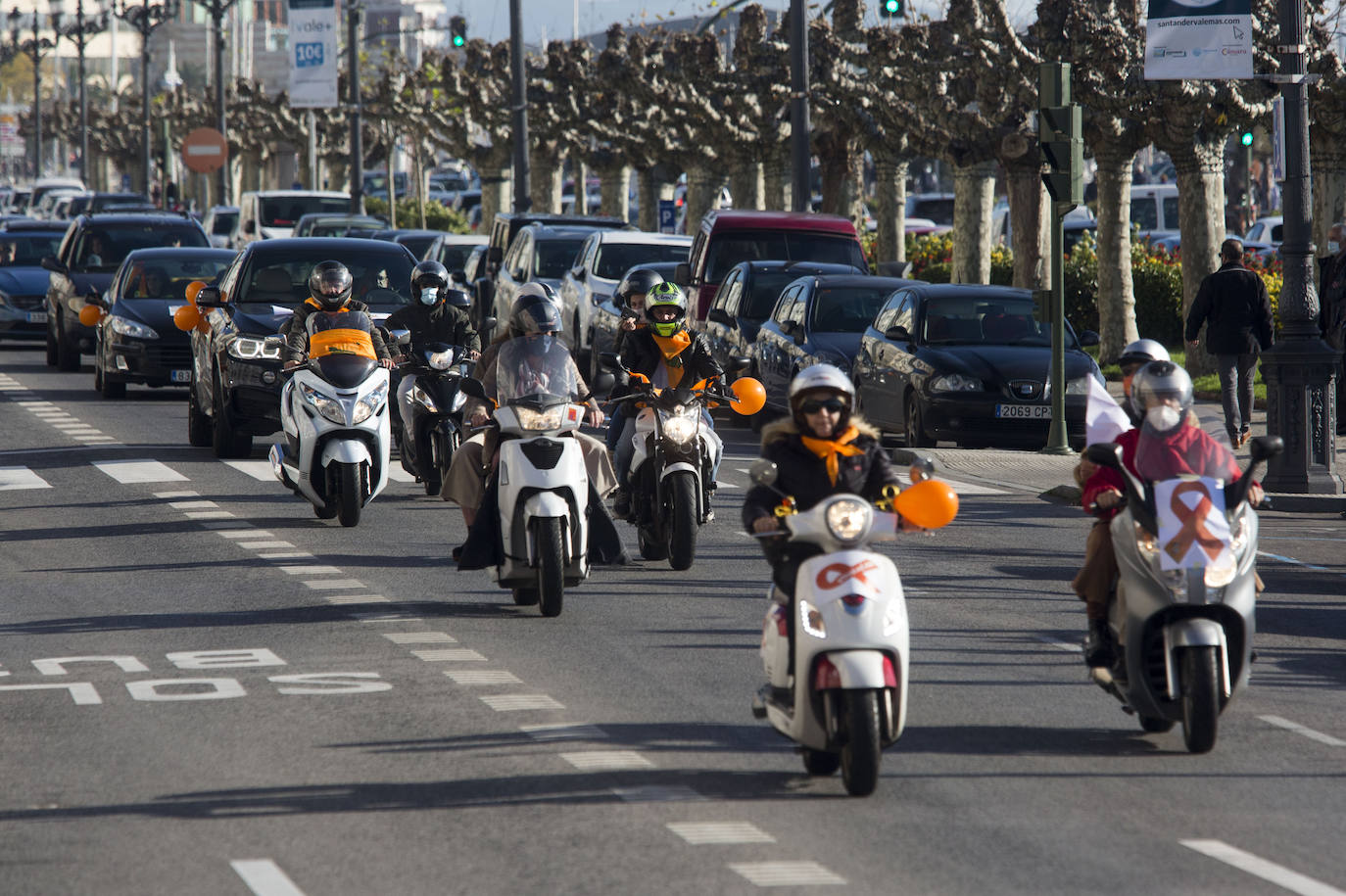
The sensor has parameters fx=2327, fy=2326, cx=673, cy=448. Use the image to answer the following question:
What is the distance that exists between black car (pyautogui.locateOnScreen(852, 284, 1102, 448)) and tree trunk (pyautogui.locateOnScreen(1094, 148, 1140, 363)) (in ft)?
20.5

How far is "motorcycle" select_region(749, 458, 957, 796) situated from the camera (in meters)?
7.35

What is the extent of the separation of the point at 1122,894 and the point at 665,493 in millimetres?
6737

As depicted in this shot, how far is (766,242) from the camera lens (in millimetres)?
27734

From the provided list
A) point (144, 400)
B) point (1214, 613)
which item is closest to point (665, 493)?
point (1214, 613)

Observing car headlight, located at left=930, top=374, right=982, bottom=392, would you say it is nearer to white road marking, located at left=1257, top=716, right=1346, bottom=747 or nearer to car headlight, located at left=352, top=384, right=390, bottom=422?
car headlight, located at left=352, top=384, right=390, bottom=422

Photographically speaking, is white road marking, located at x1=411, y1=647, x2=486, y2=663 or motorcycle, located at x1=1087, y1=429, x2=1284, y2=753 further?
white road marking, located at x1=411, y1=647, x2=486, y2=663

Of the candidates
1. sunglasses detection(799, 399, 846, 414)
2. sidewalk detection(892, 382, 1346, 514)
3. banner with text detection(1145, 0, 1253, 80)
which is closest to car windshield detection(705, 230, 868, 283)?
sidewalk detection(892, 382, 1346, 514)

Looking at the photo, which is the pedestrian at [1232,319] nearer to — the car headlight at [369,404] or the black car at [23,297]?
the car headlight at [369,404]

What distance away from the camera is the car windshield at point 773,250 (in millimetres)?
27609

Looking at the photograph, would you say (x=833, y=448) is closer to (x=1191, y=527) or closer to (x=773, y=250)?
(x=1191, y=527)

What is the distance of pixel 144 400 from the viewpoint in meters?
25.3

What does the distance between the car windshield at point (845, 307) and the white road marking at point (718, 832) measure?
Answer: 16.3m

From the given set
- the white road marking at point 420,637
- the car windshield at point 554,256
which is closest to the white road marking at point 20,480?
the white road marking at point 420,637

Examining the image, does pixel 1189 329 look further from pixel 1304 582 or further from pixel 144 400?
Answer: pixel 144 400
